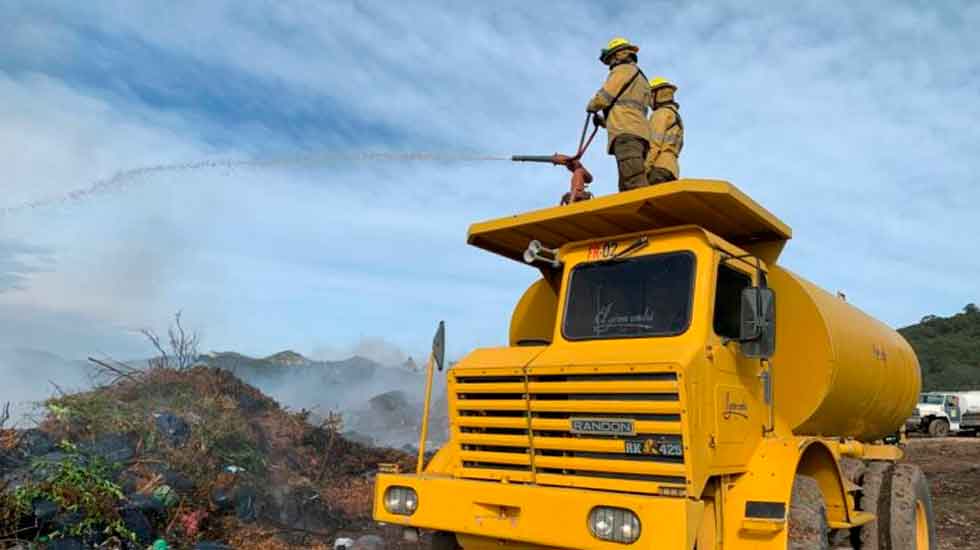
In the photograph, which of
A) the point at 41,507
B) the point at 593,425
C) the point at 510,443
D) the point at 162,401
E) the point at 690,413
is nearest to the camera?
the point at 690,413

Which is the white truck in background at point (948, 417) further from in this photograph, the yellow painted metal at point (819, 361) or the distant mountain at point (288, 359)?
the yellow painted metal at point (819, 361)

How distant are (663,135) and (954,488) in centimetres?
1175

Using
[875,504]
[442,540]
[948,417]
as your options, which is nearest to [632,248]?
[442,540]

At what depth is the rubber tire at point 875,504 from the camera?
648 cm

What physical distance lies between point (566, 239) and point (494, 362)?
130cm

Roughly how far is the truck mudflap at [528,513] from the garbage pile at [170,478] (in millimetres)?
2793

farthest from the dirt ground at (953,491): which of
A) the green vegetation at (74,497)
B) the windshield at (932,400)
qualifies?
the windshield at (932,400)

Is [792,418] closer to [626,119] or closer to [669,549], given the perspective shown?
[669,549]

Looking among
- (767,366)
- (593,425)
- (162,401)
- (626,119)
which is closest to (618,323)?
(593,425)

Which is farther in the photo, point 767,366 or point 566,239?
point 566,239

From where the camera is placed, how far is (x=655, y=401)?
14.9ft

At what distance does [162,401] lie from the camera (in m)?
9.54

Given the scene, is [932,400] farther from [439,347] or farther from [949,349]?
[439,347]

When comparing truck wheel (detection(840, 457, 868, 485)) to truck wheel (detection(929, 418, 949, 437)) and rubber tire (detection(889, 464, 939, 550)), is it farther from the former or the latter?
truck wheel (detection(929, 418, 949, 437))
